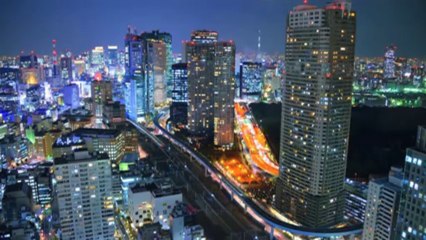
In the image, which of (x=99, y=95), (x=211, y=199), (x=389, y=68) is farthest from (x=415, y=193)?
(x=389, y=68)

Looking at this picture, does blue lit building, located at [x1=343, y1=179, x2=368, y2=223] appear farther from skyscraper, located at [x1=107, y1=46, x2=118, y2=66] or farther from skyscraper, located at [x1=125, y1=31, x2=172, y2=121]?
skyscraper, located at [x1=107, y1=46, x2=118, y2=66]

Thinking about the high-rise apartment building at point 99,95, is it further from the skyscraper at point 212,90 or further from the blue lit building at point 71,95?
the skyscraper at point 212,90

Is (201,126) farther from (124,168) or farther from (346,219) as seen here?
(346,219)

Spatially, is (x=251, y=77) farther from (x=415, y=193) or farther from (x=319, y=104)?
(x=415, y=193)

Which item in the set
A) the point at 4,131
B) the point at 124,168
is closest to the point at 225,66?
the point at 124,168

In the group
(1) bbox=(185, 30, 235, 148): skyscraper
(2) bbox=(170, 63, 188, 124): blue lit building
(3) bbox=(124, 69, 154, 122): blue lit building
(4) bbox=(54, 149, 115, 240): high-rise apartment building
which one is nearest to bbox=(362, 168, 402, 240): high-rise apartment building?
(4) bbox=(54, 149, 115, 240): high-rise apartment building

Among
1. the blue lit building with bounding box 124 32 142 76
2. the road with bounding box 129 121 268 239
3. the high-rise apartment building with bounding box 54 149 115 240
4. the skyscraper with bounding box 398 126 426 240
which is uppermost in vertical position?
the blue lit building with bounding box 124 32 142 76

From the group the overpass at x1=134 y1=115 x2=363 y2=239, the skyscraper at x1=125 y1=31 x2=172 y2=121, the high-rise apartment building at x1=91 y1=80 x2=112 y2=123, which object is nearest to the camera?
the overpass at x1=134 y1=115 x2=363 y2=239
